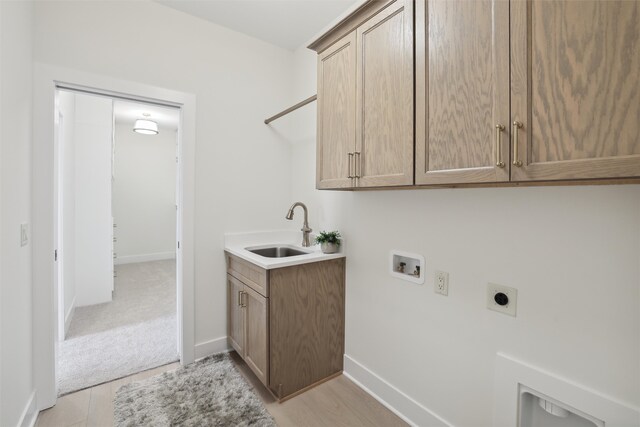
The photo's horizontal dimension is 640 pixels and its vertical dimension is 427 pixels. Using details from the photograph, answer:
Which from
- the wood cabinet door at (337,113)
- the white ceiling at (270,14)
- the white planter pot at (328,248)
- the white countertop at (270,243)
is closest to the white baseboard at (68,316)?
the white countertop at (270,243)

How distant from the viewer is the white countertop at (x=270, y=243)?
1.86 m

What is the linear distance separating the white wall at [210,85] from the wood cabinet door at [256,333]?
0.46 m

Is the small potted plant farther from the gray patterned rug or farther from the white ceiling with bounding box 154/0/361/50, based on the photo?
the white ceiling with bounding box 154/0/361/50

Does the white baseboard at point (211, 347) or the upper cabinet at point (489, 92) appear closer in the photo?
the upper cabinet at point (489, 92)

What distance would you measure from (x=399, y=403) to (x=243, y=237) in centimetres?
164

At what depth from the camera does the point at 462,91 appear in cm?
111

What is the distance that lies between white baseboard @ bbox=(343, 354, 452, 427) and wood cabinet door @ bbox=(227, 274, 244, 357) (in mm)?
794

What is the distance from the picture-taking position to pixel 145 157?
5703mm

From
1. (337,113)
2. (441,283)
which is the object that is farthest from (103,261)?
(441,283)

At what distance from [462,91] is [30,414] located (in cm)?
268

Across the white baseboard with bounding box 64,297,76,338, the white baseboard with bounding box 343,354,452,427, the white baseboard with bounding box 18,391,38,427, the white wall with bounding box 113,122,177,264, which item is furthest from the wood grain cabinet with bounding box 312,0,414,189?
the white wall with bounding box 113,122,177,264

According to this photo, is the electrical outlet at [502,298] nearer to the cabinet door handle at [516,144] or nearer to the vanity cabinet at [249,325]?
the cabinet door handle at [516,144]

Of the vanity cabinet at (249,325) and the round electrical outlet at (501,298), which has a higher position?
the round electrical outlet at (501,298)

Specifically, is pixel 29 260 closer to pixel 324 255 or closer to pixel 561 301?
pixel 324 255
